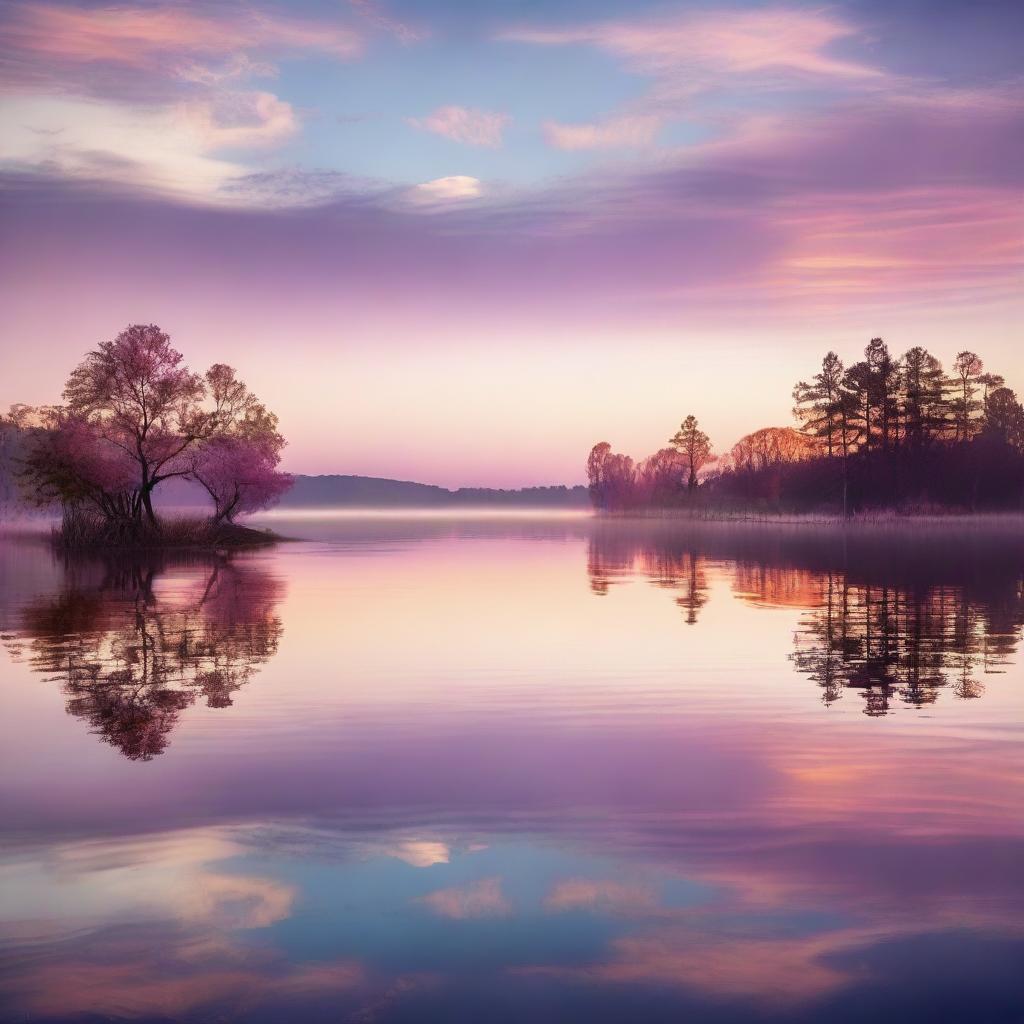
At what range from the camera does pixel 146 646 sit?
66.6 ft

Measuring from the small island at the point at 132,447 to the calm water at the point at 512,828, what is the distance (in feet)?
134

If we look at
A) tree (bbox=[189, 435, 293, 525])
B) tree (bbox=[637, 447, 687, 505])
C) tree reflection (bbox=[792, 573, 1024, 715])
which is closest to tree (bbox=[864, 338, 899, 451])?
tree (bbox=[637, 447, 687, 505])

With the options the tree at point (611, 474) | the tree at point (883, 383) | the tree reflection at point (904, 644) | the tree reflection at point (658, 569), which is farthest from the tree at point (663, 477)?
the tree reflection at point (904, 644)

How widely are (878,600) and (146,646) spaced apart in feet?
66.5

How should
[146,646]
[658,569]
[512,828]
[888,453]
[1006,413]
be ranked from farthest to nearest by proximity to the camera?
[1006,413] → [888,453] → [658,569] → [146,646] → [512,828]

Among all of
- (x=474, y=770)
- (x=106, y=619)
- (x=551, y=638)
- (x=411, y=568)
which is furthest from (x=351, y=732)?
(x=411, y=568)

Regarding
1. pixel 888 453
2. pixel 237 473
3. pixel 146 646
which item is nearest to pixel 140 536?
pixel 237 473

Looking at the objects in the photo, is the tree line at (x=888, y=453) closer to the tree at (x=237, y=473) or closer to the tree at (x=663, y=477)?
the tree at (x=663, y=477)

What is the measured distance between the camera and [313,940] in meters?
6.72

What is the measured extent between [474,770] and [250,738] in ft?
10.5

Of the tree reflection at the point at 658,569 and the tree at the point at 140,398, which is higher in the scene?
the tree at the point at 140,398

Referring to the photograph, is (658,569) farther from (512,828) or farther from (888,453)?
(888,453)

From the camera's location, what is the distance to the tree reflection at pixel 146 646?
14.0m

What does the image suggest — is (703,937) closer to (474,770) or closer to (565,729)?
(474,770)
